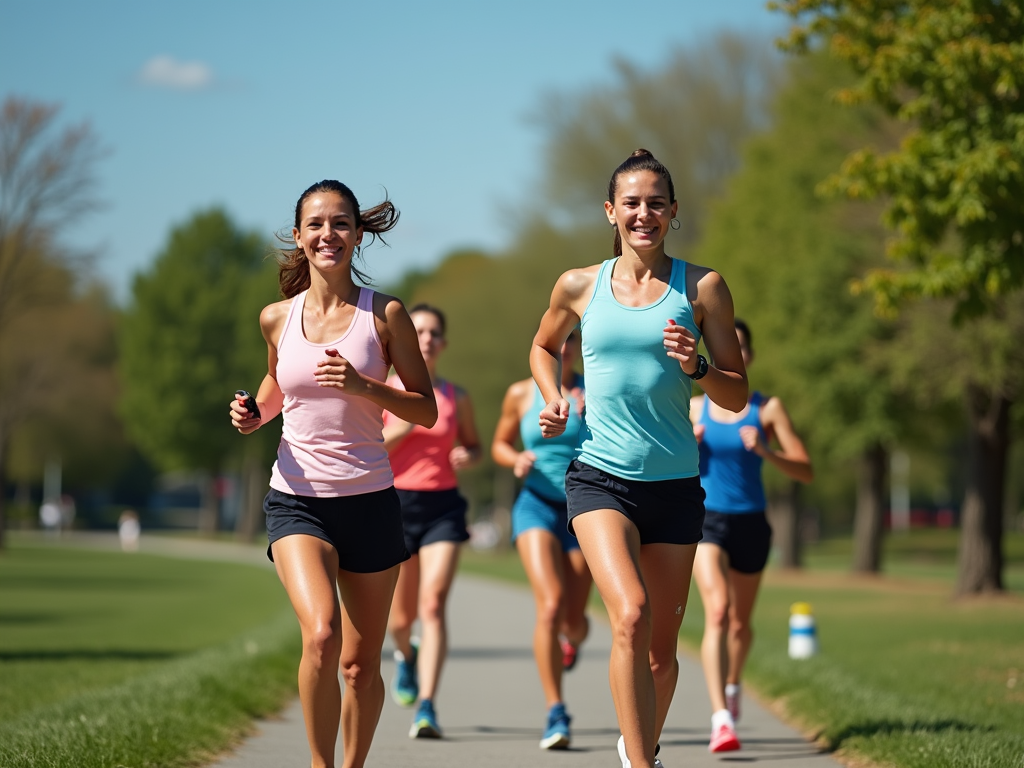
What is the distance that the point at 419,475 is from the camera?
29.0 feet

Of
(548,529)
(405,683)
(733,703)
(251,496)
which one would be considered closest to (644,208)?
(548,529)

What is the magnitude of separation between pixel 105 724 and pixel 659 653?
2.97 m

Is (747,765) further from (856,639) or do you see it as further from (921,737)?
(856,639)

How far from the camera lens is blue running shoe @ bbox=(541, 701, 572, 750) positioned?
25.2 feet

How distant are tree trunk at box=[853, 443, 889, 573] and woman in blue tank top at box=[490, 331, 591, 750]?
2662cm

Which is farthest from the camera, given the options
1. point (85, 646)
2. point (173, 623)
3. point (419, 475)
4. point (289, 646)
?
point (173, 623)

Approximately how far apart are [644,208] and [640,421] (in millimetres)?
844

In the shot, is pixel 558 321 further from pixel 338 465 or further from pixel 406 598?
pixel 406 598

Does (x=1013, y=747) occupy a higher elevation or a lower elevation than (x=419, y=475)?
lower

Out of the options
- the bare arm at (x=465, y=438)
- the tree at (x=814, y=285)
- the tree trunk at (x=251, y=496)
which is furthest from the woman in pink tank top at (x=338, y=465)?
the tree trunk at (x=251, y=496)

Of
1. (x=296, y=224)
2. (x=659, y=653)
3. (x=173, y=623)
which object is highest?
(x=296, y=224)

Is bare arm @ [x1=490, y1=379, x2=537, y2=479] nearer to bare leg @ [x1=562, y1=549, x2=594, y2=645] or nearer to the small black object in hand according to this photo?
bare leg @ [x1=562, y1=549, x2=594, y2=645]

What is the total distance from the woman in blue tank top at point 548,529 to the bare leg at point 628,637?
2301 mm

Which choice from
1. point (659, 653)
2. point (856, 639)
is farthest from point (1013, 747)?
point (856, 639)
